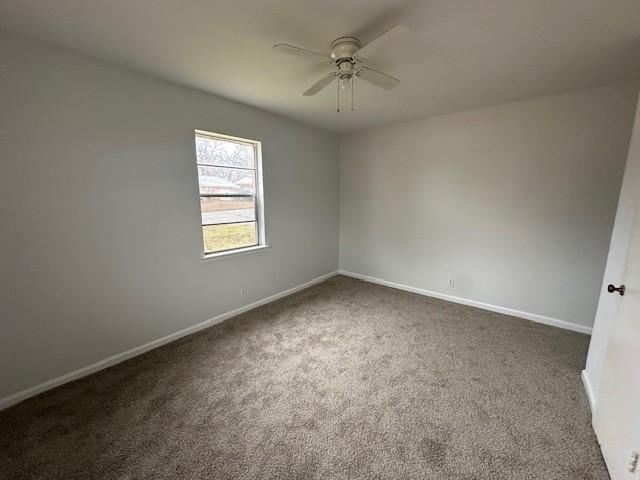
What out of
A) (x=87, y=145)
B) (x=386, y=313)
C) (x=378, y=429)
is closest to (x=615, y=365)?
(x=378, y=429)

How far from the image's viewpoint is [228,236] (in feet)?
10.2

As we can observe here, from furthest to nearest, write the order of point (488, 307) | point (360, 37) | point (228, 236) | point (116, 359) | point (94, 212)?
point (488, 307), point (228, 236), point (116, 359), point (94, 212), point (360, 37)

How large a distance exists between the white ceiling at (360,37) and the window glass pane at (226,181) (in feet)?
2.69

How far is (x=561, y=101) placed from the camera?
2611 mm

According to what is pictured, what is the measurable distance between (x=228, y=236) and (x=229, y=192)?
525mm

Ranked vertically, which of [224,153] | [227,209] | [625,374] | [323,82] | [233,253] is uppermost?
[323,82]

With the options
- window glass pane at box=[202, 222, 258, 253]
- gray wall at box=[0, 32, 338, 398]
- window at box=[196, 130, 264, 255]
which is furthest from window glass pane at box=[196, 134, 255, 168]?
window glass pane at box=[202, 222, 258, 253]

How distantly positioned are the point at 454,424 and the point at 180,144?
10.4 feet

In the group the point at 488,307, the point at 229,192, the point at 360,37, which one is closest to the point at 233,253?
the point at 229,192

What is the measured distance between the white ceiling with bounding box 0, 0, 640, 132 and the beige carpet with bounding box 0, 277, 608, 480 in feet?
8.05

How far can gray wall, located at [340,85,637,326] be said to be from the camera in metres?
2.54

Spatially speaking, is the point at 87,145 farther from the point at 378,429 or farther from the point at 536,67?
the point at 536,67

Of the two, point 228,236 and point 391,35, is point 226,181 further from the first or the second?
point 391,35

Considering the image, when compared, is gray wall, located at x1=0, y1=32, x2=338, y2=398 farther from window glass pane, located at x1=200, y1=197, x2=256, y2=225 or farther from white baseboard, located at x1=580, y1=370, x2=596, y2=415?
white baseboard, located at x1=580, y1=370, x2=596, y2=415
